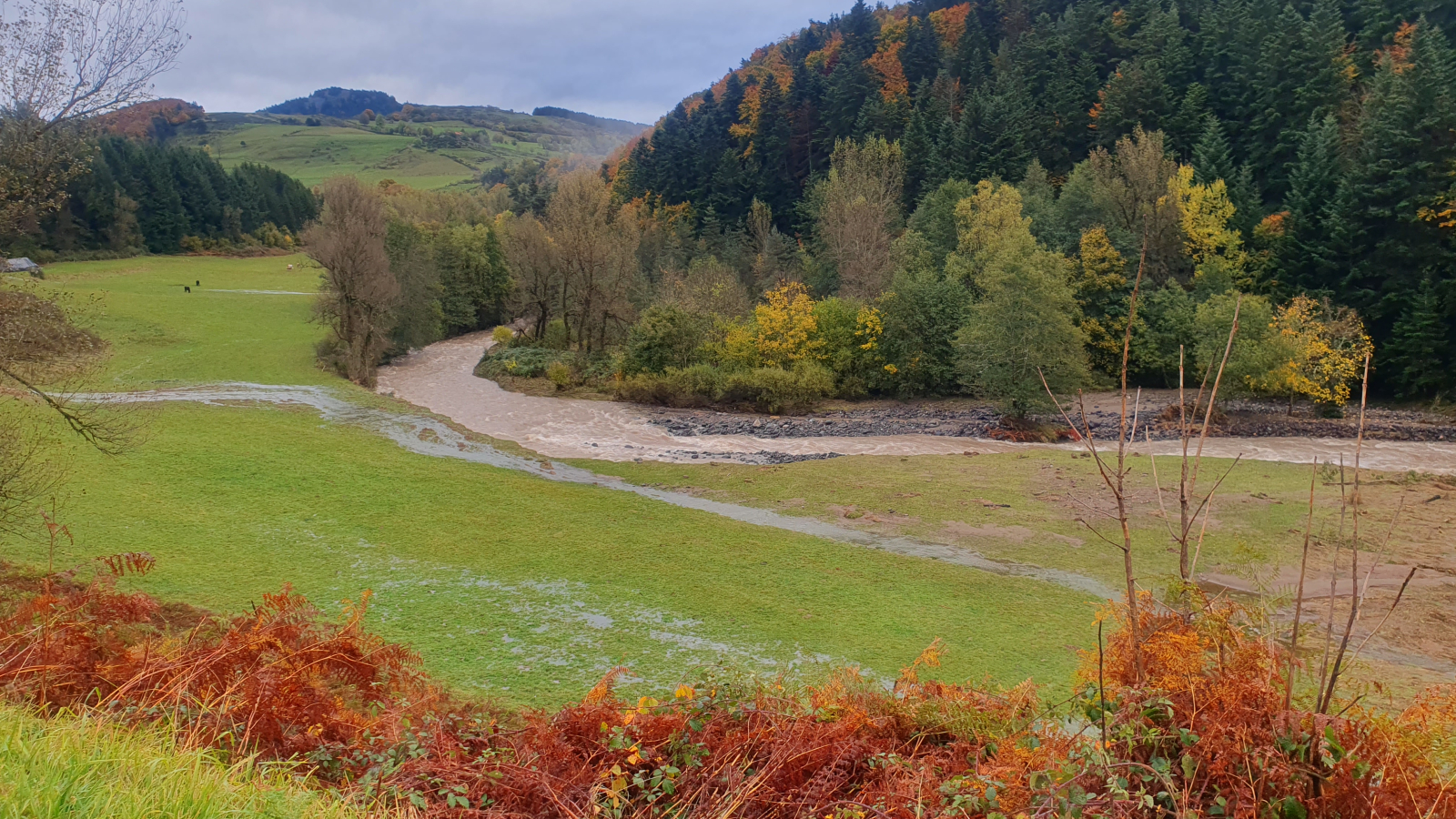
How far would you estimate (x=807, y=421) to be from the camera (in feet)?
117

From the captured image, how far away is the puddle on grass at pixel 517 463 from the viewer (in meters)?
15.6

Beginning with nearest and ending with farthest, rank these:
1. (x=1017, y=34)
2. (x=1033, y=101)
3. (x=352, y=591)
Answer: (x=352, y=591) < (x=1033, y=101) < (x=1017, y=34)

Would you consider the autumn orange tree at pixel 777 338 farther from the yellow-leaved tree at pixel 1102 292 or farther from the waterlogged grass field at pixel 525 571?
the waterlogged grass field at pixel 525 571

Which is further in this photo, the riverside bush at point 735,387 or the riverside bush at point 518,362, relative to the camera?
the riverside bush at point 518,362

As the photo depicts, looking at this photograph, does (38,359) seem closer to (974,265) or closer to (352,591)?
(352,591)

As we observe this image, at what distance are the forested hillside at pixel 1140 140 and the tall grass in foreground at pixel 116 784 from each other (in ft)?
137

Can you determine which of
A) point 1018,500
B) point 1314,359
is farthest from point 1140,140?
point 1018,500

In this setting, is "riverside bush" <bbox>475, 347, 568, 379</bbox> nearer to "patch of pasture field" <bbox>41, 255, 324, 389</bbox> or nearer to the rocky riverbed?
"patch of pasture field" <bbox>41, 255, 324, 389</bbox>

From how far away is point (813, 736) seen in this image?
5.18m

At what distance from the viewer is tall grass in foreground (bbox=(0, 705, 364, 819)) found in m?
3.02

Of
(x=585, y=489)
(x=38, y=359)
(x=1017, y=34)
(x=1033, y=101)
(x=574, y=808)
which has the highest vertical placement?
(x=1017, y=34)

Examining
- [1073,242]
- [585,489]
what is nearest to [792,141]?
[1073,242]

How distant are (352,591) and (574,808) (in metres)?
8.97

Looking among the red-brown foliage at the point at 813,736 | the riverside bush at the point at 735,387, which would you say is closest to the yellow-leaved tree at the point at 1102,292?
the riverside bush at the point at 735,387
